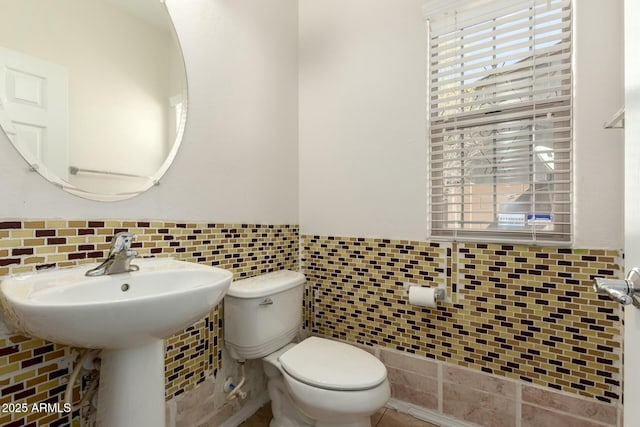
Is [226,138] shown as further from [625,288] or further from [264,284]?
[625,288]

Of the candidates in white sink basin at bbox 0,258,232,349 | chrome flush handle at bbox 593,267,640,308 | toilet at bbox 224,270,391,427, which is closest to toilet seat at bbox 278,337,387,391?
toilet at bbox 224,270,391,427

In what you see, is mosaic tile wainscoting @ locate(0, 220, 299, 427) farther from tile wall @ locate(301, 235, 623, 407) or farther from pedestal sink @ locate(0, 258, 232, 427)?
tile wall @ locate(301, 235, 623, 407)

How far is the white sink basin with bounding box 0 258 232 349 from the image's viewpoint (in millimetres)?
617

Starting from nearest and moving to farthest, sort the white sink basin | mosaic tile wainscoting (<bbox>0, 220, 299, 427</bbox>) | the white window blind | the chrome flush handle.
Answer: the chrome flush handle, the white sink basin, mosaic tile wainscoting (<bbox>0, 220, 299, 427</bbox>), the white window blind

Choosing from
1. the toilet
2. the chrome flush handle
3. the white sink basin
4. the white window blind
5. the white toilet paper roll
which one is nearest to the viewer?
the chrome flush handle

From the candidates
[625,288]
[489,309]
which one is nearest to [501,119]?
[489,309]

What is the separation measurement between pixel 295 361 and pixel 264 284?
359mm

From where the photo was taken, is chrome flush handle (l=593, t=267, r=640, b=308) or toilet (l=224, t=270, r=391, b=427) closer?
chrome flush handle (l=593, t=267, r=640, b=308)

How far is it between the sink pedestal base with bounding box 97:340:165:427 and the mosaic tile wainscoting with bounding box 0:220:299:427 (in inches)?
7.2

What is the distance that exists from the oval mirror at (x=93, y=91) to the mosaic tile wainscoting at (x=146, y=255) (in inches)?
6.1

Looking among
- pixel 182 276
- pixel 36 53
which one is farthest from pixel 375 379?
pixel 36 53

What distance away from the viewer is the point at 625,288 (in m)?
0.46

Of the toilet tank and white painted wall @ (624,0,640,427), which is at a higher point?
white painted wall @ (624,0,640,427)

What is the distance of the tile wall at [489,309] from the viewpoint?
3.83ft
